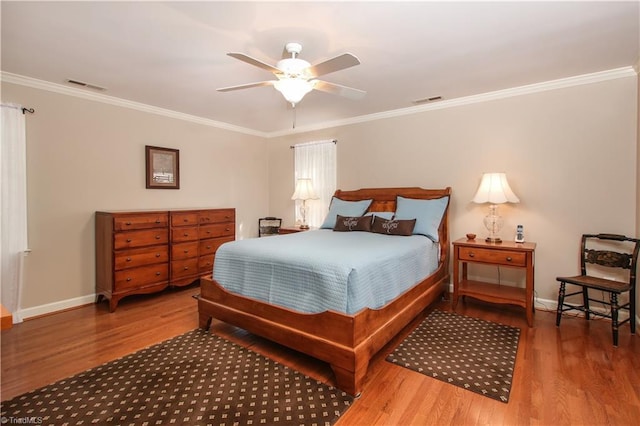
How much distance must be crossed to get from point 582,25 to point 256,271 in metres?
2.92

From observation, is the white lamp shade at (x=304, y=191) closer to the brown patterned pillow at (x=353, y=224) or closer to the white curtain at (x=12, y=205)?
the brown patterned pillow at (x=353, y=224)

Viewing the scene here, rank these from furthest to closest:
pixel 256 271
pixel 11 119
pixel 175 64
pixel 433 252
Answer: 1. pixel 433 252
2. pixel 11 119
3. pixel 175 64
4. pixel 256 271

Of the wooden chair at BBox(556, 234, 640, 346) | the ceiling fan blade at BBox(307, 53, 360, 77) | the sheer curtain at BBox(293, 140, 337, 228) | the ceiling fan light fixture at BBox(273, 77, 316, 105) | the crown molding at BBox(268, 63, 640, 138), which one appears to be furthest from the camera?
the sheer curtain at BBox(293, 140, 337, 228)

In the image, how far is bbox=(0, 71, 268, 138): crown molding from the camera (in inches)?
121

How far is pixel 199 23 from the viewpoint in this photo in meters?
2.15

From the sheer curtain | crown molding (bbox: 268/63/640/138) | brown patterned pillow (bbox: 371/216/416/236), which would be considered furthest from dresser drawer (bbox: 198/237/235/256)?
crown molding (bbox: 268/63/640/138)

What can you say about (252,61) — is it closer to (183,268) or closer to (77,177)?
(77,177)

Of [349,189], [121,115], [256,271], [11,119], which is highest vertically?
[121,115]

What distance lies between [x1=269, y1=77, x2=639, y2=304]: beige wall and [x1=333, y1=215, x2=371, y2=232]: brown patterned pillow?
82cm

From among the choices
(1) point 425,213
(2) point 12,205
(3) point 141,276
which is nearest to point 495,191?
(1) point 425,213

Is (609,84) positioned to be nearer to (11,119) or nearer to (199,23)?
(199,23)

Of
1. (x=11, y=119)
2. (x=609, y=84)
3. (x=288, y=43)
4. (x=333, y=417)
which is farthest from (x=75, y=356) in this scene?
(x=609, y=84)

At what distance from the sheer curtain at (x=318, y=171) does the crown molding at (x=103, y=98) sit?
1.19m

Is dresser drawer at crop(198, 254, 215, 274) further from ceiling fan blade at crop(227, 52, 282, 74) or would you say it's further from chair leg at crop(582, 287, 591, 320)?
chair leg at crop(582, 287, 591, 320)
